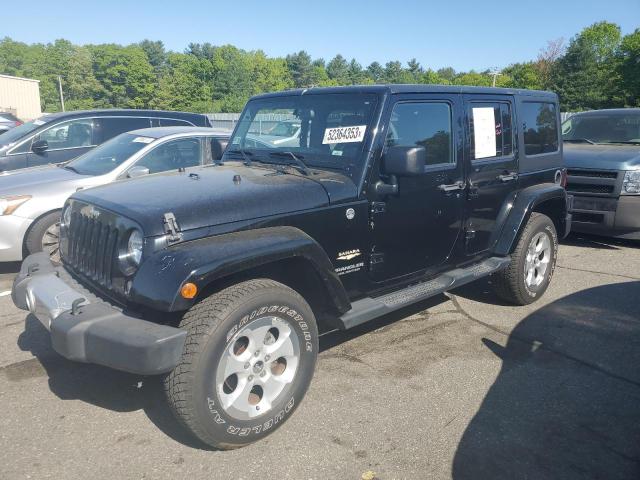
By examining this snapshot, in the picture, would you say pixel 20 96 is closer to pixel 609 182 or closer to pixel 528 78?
pixel 528 78

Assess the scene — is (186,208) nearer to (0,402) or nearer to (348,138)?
(348,138)

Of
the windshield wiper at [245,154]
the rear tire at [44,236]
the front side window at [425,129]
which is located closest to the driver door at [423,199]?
the front side window at [425,129]

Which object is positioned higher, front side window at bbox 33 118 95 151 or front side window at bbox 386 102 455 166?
front side window at bbox 33 118 95 151

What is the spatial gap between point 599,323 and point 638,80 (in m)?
49.5

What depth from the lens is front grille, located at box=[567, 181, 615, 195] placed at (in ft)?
23.5

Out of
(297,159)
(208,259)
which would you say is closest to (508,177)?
(297,159)

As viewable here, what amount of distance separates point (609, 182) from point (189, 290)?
6.53m

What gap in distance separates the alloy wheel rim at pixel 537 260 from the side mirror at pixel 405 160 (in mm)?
2078

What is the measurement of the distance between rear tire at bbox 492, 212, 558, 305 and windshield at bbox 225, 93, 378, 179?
82.9 inches

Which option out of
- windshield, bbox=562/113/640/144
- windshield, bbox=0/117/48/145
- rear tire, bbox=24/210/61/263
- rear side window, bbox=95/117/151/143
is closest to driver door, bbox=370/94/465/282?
rear tire, bbox=24/210/61/263

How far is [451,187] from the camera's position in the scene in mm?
4172

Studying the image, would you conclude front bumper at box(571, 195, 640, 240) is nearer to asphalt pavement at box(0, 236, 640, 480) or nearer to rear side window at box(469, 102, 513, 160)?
asphalt pavement at box(0, 236, 640, 480)

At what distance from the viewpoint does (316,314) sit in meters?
3.49

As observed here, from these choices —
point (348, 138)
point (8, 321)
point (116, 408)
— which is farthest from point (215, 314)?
point (8, 321)
